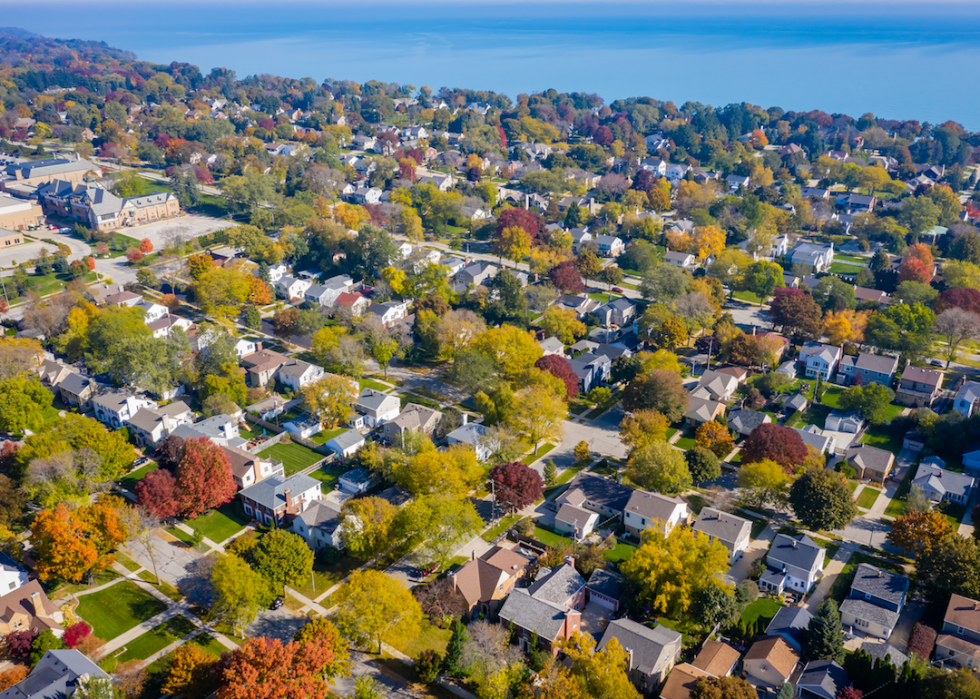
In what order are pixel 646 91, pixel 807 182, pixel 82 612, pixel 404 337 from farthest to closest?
pixel 646 91 < pixel 807 182 < pixel 404 337 < pixel 82 612

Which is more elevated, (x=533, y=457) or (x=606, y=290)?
(x=606, y=290)

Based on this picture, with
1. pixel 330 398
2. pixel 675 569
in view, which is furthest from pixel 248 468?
pixel 675 569

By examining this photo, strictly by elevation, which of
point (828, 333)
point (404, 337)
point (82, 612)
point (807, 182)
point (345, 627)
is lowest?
point (82, 612)

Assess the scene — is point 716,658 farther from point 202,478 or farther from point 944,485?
point 202,478

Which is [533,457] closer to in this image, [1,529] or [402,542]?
[402,542]

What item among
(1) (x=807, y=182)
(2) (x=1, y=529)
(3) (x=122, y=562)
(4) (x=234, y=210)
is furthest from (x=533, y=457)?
(1) (x=807, y=182)

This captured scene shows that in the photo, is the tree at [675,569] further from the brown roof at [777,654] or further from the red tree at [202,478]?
the red tree at [202,478]

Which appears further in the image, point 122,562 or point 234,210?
point 234,210

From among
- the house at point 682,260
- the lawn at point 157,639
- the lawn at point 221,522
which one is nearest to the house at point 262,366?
the lawn at point 221,522
